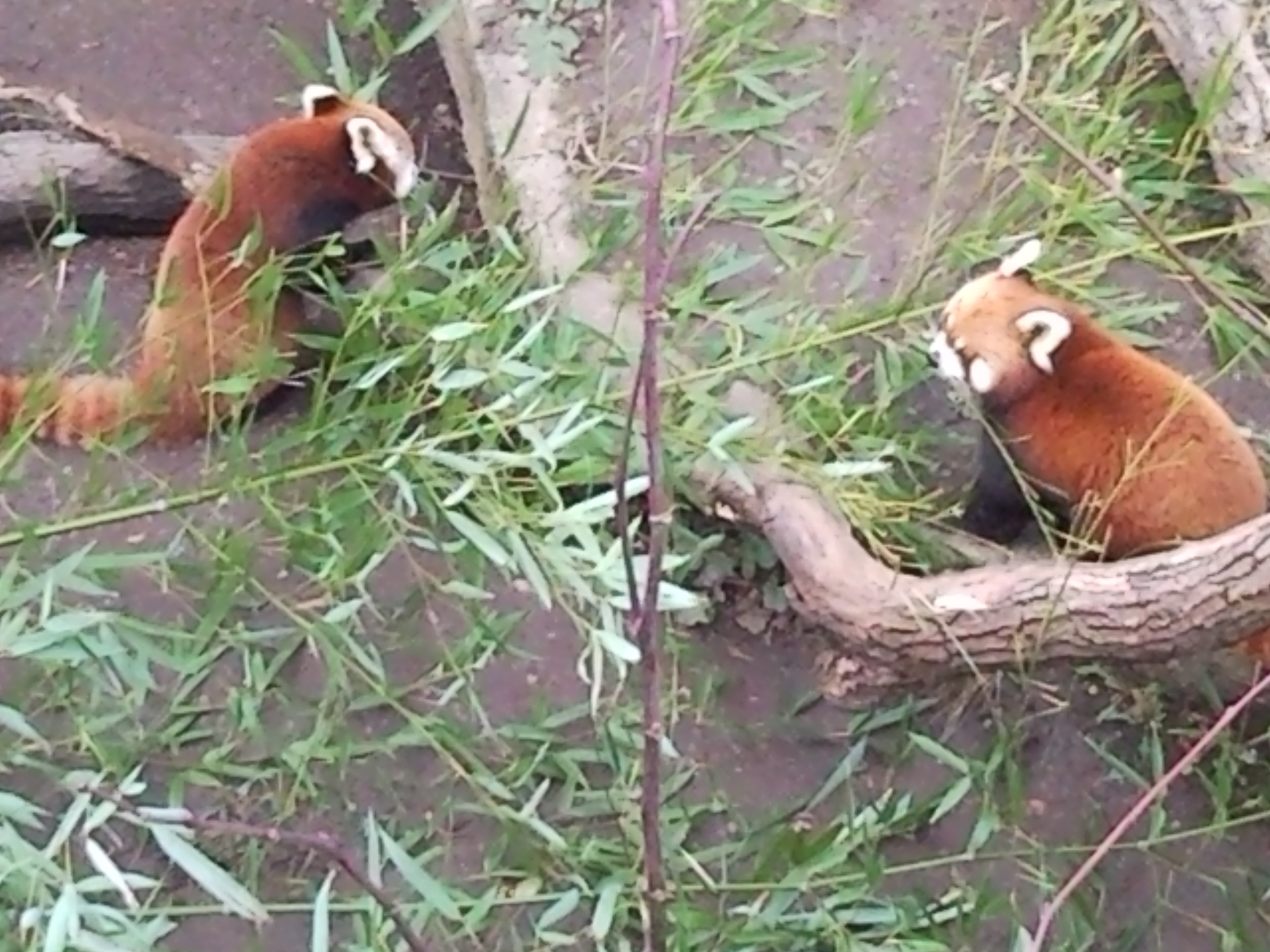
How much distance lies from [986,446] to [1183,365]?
426mm

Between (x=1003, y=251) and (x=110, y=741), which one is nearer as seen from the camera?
(x=110, y=741)

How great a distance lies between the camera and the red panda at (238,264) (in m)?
2.17

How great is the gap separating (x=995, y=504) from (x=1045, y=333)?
0.23 meters

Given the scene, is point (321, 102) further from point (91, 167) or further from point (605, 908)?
point (605, 908)

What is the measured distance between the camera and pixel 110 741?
2.02 meters

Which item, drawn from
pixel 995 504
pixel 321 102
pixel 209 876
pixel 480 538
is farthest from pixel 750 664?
pixel 209 876

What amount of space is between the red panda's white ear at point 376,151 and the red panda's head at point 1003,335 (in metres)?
0.75

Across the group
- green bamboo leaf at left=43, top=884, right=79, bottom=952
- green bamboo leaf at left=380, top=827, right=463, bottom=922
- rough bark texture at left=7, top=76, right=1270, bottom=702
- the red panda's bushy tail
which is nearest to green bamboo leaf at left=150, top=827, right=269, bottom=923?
green bamboo leaf at left=43, top=884, right=79, bottom=952

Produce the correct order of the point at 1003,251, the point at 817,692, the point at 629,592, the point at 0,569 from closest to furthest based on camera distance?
the point at 629,592
the point at 0,569
the point at 817,692
the point at 1003,251

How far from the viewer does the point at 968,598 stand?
2008 millimetres

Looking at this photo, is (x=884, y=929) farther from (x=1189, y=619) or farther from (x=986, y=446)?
(x=986, y=446)

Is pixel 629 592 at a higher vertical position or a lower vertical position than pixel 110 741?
higher

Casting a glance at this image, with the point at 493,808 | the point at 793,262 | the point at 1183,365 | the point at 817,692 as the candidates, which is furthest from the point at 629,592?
the point at 1183,365

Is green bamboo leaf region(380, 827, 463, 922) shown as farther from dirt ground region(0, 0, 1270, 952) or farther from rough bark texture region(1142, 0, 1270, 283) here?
rough bark texture region(1142, 0, 1270, 283)
